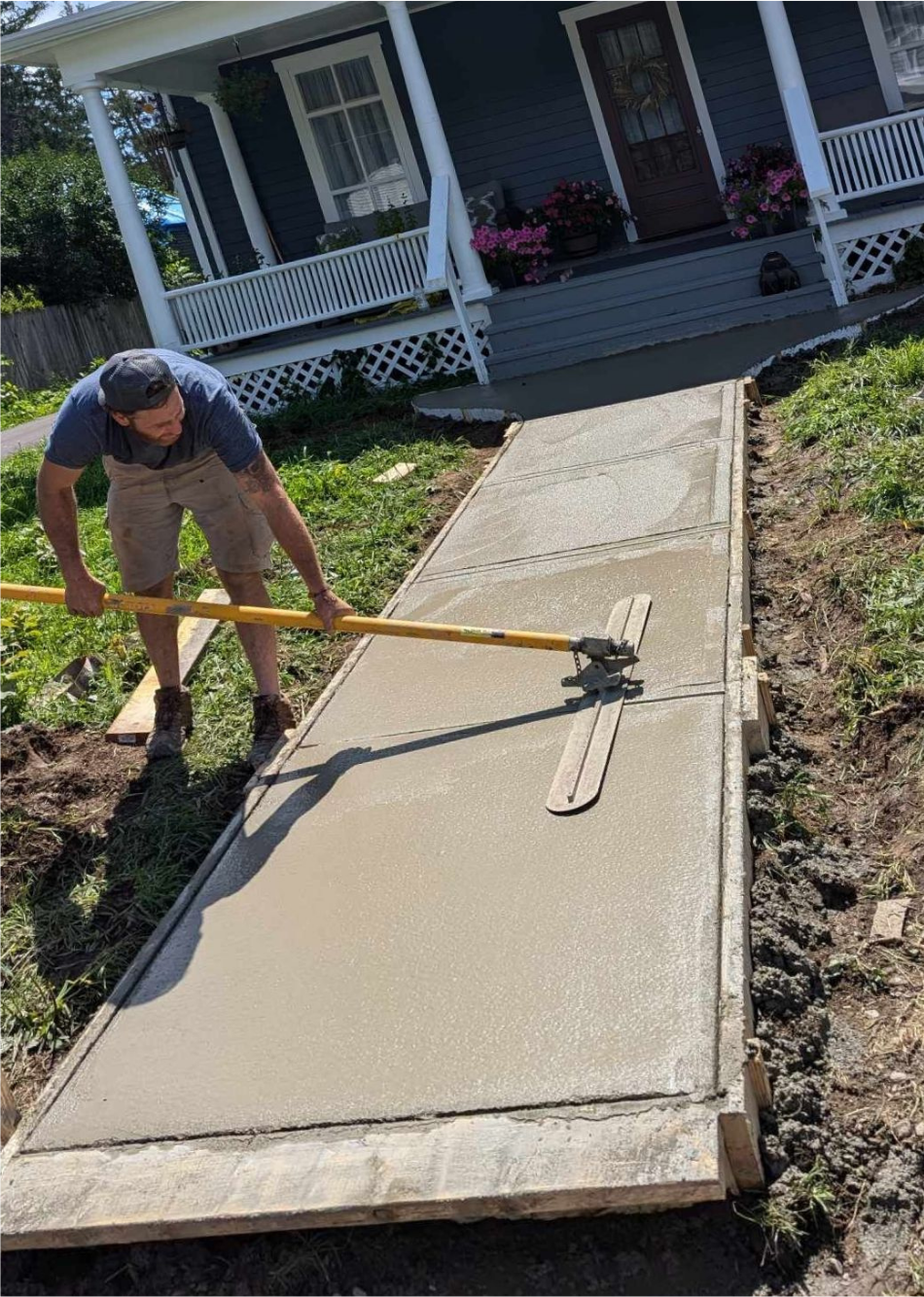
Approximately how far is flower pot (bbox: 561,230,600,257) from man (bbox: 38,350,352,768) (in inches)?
367

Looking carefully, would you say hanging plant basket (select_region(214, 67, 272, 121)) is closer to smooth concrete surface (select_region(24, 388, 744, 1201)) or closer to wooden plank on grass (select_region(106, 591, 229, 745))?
wooden plank on grass (select_region(106, 591, 229, 745))

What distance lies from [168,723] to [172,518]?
2.83ft

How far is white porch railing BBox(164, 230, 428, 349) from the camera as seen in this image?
12.2 metres

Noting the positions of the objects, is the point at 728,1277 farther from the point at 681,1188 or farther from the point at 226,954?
the point at 226,954

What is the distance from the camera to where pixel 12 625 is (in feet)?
23.4

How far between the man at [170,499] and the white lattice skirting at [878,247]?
7546 mm

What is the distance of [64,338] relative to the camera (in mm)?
25281

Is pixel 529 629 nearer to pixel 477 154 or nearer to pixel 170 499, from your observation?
pixel 170 499

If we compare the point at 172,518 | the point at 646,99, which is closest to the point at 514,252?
the point at 646,99

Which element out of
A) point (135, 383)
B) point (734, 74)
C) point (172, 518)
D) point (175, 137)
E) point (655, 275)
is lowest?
point (172, 518)

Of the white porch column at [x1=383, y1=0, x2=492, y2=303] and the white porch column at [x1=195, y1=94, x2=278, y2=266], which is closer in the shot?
the white porch column at [x1=383, y1=0, x2=492, y2=303]

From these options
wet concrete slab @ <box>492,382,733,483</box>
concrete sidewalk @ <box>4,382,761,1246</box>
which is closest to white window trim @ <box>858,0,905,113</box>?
wet concrete slab @ <box>492,382,733,483</box>

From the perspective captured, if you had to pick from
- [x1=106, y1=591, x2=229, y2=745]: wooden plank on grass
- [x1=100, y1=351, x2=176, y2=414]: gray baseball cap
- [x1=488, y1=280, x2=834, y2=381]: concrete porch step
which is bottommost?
[x1=106, y1=591, x2=229, y2=745]: wooden plank on grass

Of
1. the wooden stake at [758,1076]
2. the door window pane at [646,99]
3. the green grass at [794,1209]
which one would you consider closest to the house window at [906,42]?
the door window pane at [646,99]
